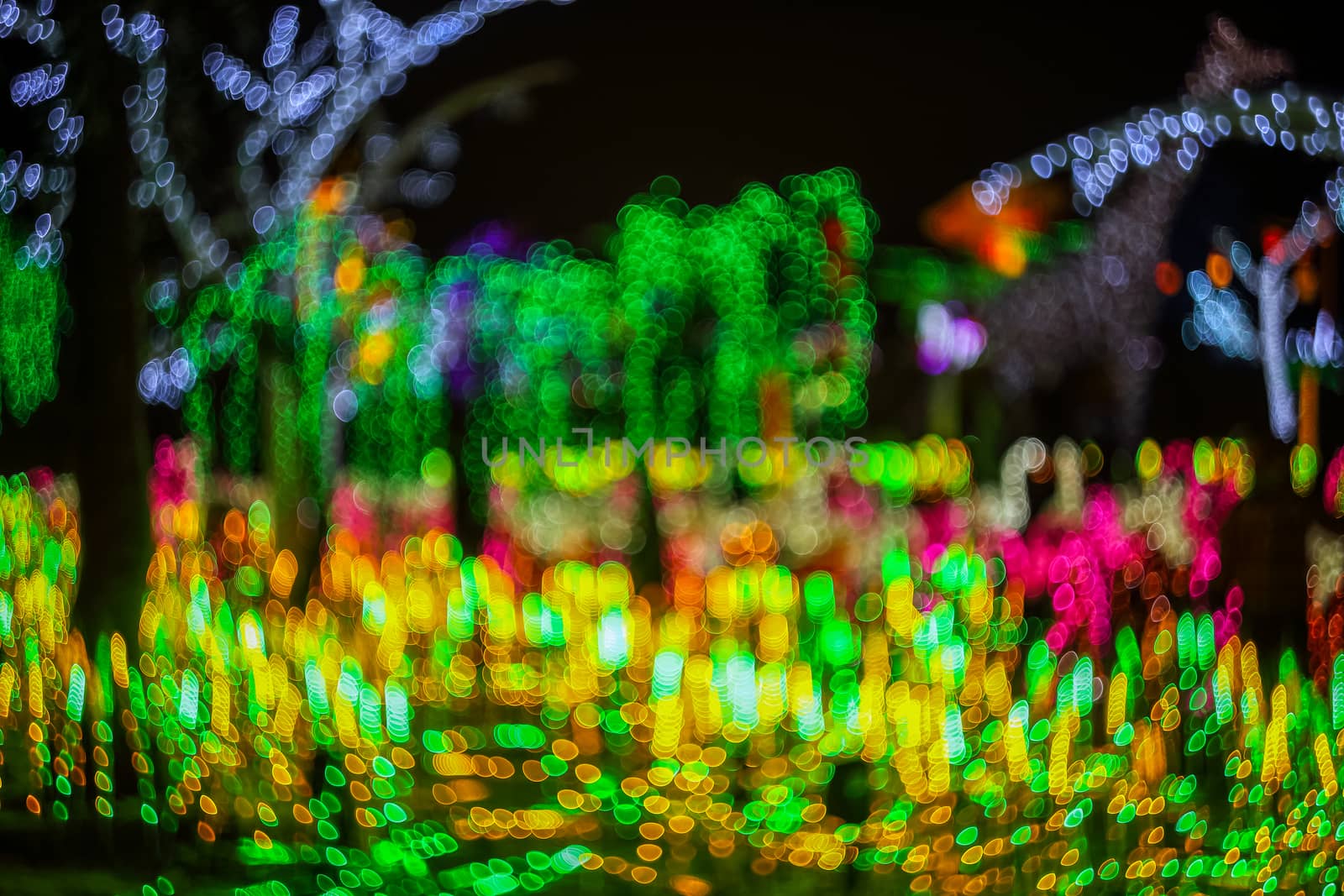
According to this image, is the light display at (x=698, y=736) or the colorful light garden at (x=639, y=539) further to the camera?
the colorful light garden at (x=639, y=539)

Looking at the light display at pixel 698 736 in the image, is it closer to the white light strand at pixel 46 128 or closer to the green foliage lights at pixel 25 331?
the green foliage lights at pixel 25 331

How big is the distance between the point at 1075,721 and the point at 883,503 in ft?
32.1

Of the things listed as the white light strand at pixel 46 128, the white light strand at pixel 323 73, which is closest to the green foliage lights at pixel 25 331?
the white light strand at pixel 323 73

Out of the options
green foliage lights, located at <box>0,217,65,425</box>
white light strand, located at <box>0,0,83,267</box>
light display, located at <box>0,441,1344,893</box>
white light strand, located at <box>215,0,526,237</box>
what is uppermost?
white light strand, located at <box>215,0,526,237</box>

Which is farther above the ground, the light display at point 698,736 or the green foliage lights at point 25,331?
the green foliage lights at point 25,331

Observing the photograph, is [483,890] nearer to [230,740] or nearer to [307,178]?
[230,740]

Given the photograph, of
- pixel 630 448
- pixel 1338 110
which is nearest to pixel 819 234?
pixel 630 448

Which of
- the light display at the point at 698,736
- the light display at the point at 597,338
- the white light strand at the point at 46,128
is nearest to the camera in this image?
the light display at the point at 698,736

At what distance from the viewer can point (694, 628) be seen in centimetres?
1133

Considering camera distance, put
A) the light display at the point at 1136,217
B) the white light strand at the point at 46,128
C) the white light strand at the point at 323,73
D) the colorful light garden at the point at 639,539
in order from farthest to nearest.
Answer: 1. the white light strand at the point at 323,73
2. the light display at the point at 1136,217
3. the white light strand at the point at 46,128
4. the colorful light garden at the point at 639,539

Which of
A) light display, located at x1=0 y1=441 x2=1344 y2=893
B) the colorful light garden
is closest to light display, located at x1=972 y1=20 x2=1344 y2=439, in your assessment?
the colorful light garden

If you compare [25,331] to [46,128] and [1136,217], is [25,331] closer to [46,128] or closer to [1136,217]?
[46,128]

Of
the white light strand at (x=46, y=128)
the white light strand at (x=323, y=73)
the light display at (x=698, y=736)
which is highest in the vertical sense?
the white light strand at (x=323, y=73)

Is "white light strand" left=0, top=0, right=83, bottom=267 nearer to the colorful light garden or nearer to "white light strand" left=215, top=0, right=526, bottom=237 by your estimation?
the colorful light garden
